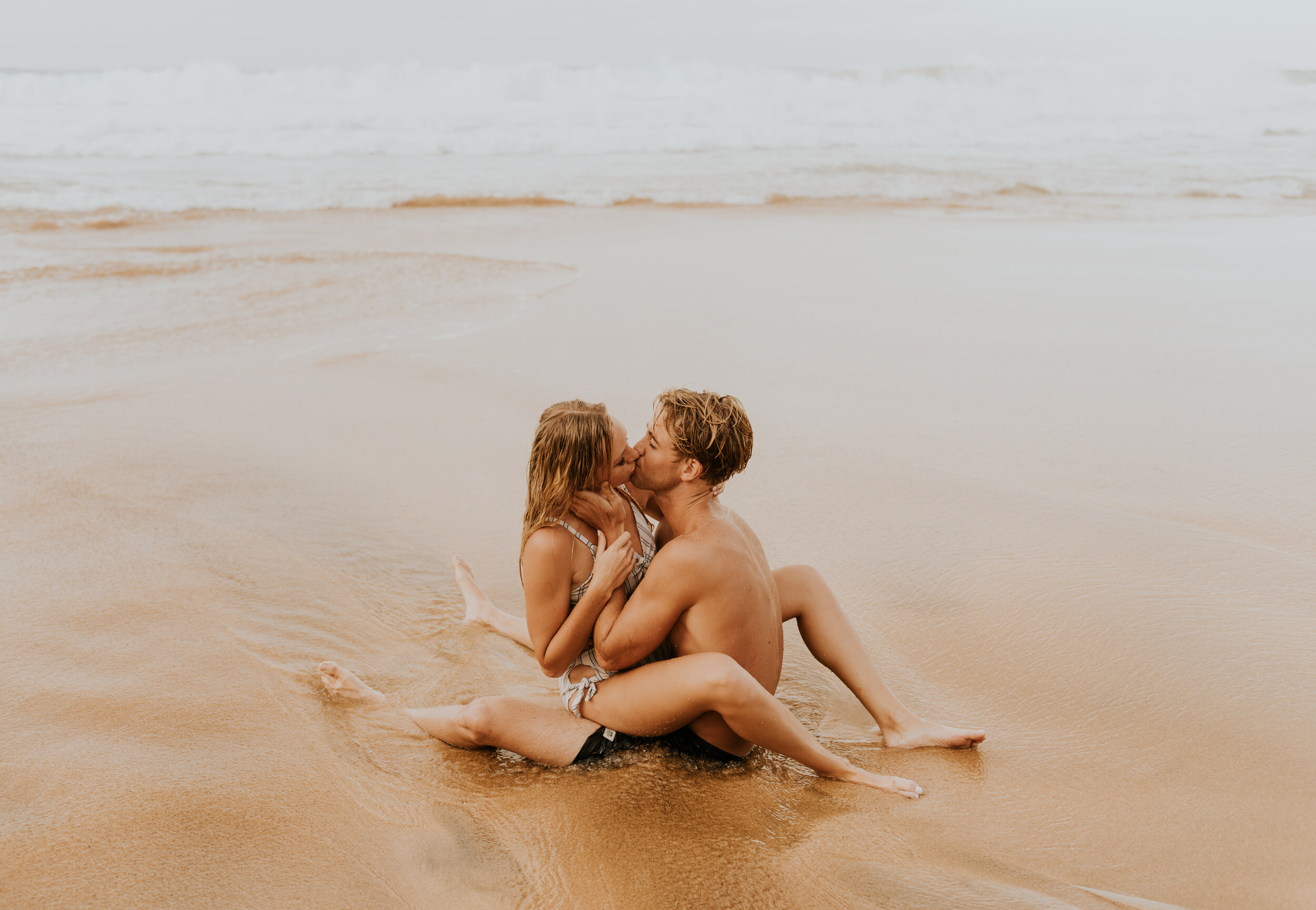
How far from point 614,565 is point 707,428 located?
0.49 meters

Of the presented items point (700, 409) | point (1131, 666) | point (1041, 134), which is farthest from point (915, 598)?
point (1041, 134)

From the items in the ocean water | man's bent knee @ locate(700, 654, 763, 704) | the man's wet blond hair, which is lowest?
man's bent knee @ locate(700, 654, 763, 704)

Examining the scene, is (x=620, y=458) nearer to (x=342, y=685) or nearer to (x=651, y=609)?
(x=651, y=609)

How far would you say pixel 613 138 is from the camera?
22.4 meters

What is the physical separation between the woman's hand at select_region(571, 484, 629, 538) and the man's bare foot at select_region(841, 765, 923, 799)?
1014 mm

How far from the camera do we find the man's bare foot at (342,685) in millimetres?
3434

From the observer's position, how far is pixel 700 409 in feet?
9.60

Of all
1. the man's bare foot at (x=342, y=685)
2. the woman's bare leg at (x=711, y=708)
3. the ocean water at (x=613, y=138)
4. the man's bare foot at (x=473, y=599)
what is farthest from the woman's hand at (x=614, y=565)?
the ocean water at (x=613, y=138)

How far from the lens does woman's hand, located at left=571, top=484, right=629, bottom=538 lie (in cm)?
296

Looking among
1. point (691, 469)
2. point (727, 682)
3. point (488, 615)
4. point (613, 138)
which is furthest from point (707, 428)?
point (613, 138)

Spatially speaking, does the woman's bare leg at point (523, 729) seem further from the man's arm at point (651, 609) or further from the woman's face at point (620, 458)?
the woman's face at point (620, 458)

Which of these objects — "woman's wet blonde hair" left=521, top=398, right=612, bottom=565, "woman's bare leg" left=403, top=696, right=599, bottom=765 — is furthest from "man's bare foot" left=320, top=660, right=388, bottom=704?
"woman's wet blonde hair" left=521, top=398, right=612, bottom=565

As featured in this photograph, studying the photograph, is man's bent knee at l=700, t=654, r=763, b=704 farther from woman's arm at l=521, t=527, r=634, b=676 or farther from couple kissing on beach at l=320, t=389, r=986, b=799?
woman's arm at l=521, t=527, r=634, b=676

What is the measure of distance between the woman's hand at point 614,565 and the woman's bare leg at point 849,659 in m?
0.63
